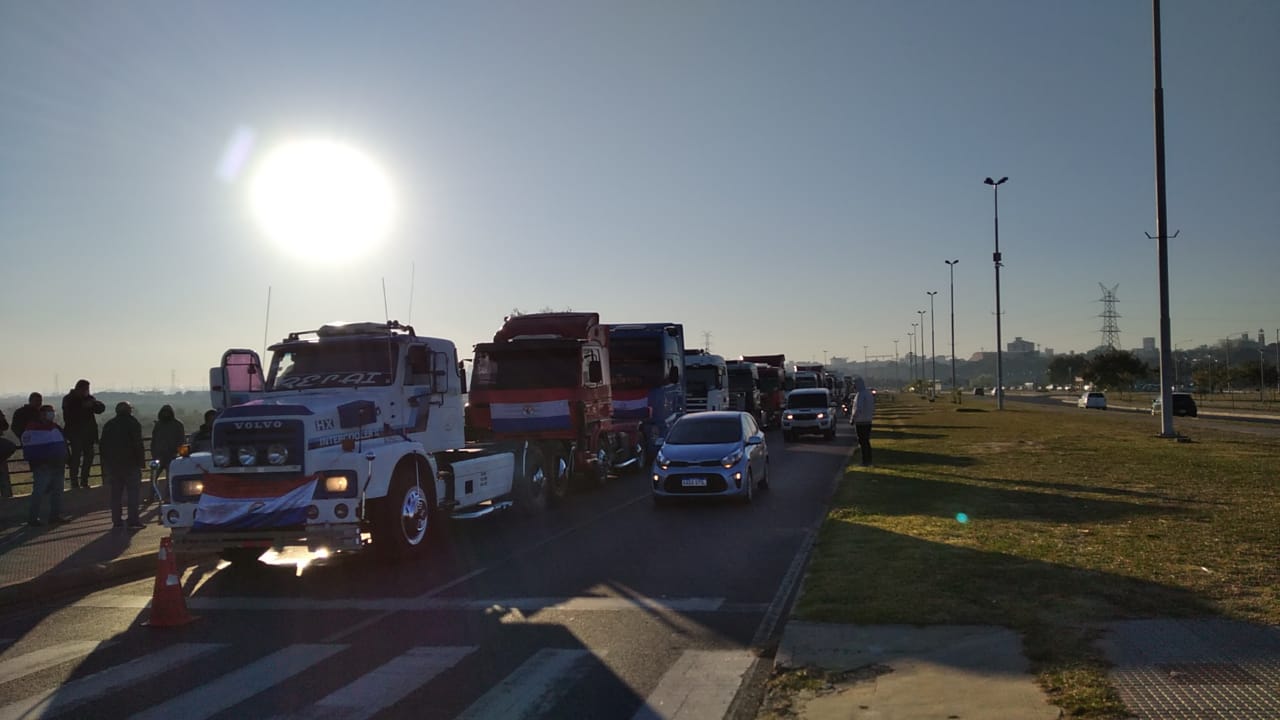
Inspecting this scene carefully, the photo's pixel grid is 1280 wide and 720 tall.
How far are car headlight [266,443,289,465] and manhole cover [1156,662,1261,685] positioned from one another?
8626 millimetres

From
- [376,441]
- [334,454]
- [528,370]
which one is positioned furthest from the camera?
[528,370]

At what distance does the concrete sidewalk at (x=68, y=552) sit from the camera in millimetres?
10516

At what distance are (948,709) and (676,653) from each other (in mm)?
2330

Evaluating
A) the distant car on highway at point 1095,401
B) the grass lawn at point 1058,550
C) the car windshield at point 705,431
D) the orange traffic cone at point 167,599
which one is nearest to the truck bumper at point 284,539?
the orange traffic cone at point 167,599

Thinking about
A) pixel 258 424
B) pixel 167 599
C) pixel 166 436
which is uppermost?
pixel 258 424

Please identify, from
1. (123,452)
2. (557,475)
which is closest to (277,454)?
(123,452)

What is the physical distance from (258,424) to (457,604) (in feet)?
11.1

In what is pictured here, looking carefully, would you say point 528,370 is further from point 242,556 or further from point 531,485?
point 242,556

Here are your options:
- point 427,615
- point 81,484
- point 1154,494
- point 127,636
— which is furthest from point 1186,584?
point 81,484

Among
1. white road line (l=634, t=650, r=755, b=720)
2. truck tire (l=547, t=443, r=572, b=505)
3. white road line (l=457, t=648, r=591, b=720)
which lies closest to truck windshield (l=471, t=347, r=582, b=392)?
truck tire (l=547, t=443, r=572, b=505)

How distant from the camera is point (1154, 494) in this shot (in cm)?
1594

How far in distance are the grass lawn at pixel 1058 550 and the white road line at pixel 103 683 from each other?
4973 mm

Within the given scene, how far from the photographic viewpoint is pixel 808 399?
3700cm

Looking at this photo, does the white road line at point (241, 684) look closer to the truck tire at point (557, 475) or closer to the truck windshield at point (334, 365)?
the truck windshield at point (334, 365)
